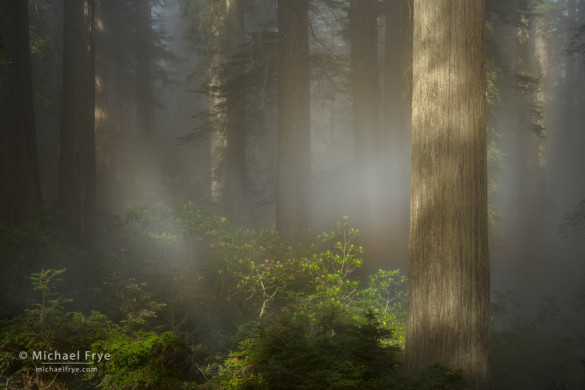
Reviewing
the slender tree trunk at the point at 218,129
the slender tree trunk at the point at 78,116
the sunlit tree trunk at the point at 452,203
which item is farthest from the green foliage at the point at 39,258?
the slender tree trunk at the point at 218,129

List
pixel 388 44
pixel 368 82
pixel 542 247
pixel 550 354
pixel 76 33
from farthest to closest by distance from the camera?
pixel 542 247 < pixel 388 44 < pixel 368 82 < pixel 76 33 < pixel 550 354

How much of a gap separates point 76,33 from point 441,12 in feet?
34.1

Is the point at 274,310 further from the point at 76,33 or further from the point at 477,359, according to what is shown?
the point at 76,33

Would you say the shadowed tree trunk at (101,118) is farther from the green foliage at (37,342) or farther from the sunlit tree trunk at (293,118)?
the green foliage at (37,342)

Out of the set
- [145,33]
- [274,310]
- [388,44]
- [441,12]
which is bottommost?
[274,310]

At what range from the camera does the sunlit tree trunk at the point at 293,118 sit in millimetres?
9766

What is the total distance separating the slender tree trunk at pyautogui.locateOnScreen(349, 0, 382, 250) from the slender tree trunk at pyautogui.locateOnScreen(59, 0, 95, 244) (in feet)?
26.2

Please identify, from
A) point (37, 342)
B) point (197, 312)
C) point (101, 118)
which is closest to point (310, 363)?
point (37, 342)

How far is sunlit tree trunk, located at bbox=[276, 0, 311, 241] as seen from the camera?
9.77 metres

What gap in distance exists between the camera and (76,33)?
10.8m

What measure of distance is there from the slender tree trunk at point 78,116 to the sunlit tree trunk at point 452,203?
30.6ft

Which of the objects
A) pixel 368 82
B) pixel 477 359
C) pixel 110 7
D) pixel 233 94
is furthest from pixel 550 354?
pixel 110 7

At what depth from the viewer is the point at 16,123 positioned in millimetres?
8664

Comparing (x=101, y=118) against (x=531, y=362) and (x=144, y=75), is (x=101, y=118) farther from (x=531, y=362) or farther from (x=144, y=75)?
(x=531, y=362)
